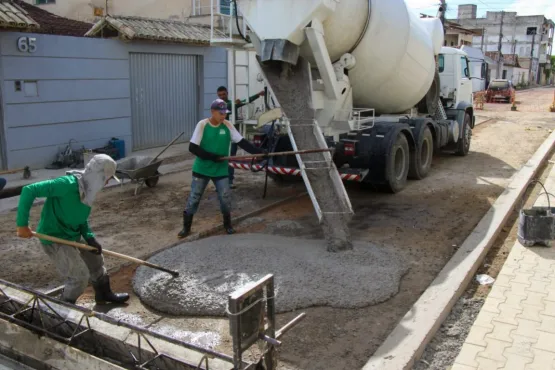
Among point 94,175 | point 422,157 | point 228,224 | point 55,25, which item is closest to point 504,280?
point 228,224

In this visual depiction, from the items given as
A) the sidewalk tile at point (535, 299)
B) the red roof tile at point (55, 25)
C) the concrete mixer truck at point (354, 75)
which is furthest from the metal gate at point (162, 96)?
the sidewalk tile at point (535, 299)

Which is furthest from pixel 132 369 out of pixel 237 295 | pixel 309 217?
pixel 309 217

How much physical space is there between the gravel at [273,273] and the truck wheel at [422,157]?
403 cm

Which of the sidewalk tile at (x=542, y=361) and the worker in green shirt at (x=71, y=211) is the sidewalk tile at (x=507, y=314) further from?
the worker in green shirt at (x=71, y=211)

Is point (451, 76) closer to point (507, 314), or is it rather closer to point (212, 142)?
point (212, 142)

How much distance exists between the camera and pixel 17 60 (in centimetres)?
948

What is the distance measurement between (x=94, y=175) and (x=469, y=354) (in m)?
3.08

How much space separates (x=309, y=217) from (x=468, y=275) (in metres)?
2.68

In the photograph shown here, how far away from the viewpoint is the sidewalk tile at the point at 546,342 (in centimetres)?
389

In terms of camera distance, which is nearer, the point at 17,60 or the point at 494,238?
the point at 494,238

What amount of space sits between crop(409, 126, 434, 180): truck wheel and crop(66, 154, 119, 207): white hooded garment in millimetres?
6627

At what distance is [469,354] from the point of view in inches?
150

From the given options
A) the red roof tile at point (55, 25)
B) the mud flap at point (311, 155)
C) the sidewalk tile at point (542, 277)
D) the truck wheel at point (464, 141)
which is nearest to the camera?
the sidewalk tile at point (542, 277)

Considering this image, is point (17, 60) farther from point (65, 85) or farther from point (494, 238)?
point (494, 238)
